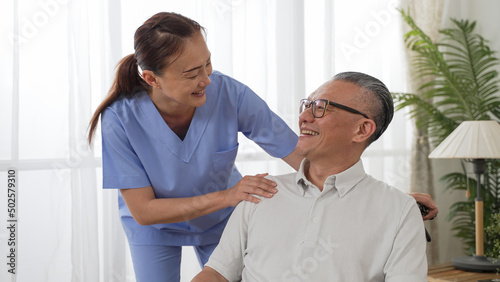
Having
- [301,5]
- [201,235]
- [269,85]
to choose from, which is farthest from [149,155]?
[301,5]

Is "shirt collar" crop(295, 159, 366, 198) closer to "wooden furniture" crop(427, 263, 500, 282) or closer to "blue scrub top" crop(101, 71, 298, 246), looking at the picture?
"blue scrub top" crop(101, 71, 298, 246)

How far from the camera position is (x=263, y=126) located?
2006mm

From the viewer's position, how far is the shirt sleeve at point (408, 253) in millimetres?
1511

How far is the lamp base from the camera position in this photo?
280cm

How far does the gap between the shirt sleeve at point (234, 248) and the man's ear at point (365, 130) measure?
0.36 meters

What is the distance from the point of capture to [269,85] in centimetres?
325

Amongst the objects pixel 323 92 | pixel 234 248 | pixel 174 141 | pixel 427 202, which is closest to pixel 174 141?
pixel 174 141

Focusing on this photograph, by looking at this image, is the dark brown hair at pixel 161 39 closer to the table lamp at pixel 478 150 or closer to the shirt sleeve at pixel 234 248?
the shirt sleeve at pixel 234 248

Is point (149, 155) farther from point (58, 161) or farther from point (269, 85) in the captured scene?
point (269, 85)

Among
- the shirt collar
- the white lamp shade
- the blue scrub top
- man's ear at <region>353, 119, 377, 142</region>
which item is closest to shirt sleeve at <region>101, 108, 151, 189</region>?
the blue scrub top

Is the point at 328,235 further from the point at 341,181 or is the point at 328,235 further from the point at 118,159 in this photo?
the point at 118,159

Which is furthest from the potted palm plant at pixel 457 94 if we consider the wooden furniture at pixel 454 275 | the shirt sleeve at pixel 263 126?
the shirt sleeve at pixel 263 126

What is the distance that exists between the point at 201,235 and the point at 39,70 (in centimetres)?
111

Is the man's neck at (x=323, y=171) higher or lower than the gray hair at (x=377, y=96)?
lower
